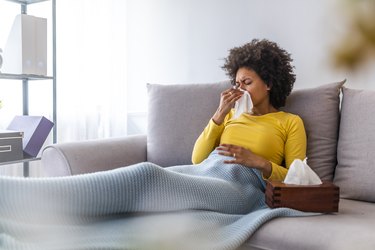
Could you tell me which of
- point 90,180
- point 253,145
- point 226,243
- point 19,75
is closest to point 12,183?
point 90,180

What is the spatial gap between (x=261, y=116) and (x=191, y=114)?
11.7 inches

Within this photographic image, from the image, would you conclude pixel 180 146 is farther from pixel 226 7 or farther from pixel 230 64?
pixel 226 7

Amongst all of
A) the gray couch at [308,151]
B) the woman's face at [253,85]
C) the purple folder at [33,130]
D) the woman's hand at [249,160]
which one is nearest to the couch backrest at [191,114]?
the gray couch at [308,151]

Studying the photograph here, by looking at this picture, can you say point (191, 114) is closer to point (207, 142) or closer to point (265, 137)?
point (207, 142)

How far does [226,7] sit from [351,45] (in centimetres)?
120

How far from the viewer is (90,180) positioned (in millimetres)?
714

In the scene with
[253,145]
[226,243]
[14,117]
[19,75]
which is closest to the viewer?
[226,243]

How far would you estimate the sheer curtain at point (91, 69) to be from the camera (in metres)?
1.88

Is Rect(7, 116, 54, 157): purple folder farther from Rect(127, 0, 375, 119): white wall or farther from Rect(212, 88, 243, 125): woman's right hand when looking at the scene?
Rect(212, 88, 243, 125): woman's right hand

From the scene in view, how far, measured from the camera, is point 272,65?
1.25 meters

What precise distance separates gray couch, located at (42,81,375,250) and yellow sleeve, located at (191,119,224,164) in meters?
0.15

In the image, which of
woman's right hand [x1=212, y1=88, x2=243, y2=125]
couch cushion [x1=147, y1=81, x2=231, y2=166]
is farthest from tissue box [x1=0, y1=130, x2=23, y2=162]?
woman's right hand [x1=212, y1=88, x2=243, y2=125]

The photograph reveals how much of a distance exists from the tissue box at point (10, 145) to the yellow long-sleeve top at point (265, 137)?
2.43 ft

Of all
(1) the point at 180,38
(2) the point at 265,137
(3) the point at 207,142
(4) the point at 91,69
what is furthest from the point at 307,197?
(4) the point at 91,69
